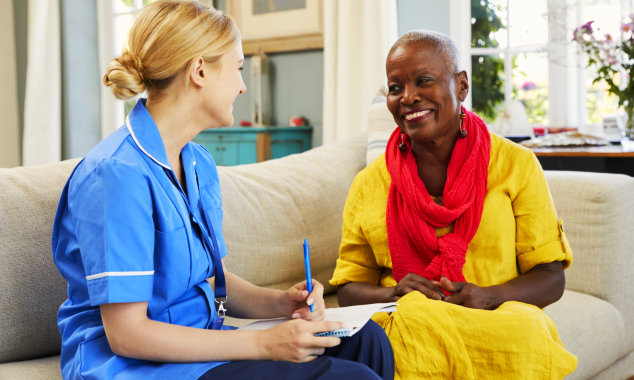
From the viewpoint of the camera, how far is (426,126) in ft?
5.23

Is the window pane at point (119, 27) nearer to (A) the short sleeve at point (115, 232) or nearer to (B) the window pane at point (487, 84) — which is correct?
(B) the window pane at point (487, 84)

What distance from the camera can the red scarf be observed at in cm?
155

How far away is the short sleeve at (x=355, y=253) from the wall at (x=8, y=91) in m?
5.29

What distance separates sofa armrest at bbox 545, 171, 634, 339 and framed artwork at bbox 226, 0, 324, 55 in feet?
8.21

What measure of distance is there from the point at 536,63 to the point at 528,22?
0.23 metres

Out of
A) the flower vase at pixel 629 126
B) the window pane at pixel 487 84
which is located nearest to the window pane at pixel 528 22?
the window pane at pixel 487 84

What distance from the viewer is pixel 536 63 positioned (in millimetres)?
3611

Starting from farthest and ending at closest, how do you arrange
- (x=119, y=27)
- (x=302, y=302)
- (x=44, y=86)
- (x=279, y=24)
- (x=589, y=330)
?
1. (x=119, y=27)
2. (x=44, y=86)
3. (x=279, y=24)
4. (x=589, y=330)
5. (x=302, y=302)

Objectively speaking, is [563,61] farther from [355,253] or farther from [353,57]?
[355,253]

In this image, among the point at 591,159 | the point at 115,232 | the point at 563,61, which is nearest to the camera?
the point at 115,232

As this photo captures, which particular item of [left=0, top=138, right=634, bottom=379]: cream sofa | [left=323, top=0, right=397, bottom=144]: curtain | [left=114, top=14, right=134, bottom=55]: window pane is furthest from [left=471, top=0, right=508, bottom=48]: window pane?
[left=114, top=14, right=134, bottom=55]: window pane

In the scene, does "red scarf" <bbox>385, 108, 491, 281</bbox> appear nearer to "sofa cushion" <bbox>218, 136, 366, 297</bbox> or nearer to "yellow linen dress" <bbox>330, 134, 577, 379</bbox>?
"yellow linen dress" <bbox>330, 134, 577, 379</bbox>

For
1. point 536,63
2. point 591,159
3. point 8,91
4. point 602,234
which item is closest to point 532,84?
point 536,63

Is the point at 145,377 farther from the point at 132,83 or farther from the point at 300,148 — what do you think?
the point at 300,148
